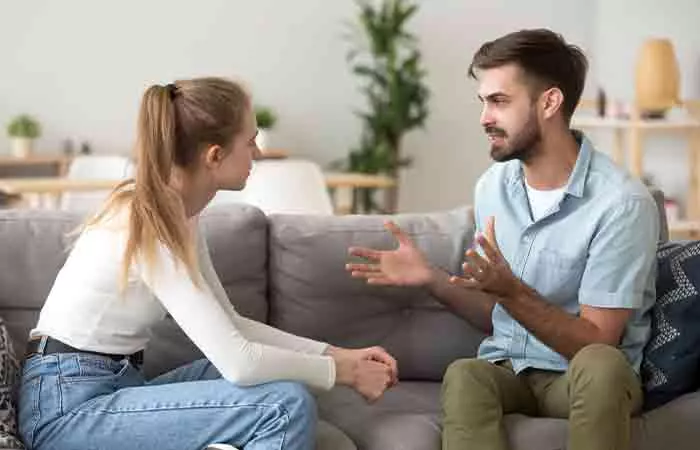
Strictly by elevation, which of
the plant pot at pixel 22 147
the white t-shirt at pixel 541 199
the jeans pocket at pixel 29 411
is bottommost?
the plant pot at pixel 22 147

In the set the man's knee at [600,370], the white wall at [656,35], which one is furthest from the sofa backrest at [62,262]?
the white wall at [656,35]

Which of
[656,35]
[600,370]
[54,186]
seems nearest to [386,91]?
[656,35]

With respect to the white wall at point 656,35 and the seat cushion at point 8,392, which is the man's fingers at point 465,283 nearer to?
the seat cushion at point 8,392

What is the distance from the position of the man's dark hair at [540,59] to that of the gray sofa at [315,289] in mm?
423

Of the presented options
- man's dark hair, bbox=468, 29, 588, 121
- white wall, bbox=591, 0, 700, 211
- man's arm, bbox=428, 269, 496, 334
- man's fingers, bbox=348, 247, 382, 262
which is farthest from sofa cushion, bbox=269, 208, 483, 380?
white wall, bbox=591, 0, 700, 211

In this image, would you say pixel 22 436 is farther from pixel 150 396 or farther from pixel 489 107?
pixel 489 107

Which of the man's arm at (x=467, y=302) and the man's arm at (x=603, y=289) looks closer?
the man's arm at (x=603, y=289)

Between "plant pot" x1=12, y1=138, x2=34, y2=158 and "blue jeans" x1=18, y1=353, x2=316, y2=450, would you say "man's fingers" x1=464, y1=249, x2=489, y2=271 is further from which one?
"plant pot" x1=12, y1=138, x2=34, y2=158

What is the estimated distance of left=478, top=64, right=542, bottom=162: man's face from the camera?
2463mm

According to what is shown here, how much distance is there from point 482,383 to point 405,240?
38cm

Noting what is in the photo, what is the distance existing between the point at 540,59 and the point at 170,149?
2.68ft

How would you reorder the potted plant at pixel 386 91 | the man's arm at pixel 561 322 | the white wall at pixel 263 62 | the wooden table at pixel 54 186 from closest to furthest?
the man's arm at pixel 561 322 < the wooden table at pixel 54 186 < the white wall at pixel 263 62 < the potted plant at pixel 386 91

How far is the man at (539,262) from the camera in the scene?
2.21 metres

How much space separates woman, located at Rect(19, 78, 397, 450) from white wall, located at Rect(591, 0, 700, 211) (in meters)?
4.46
